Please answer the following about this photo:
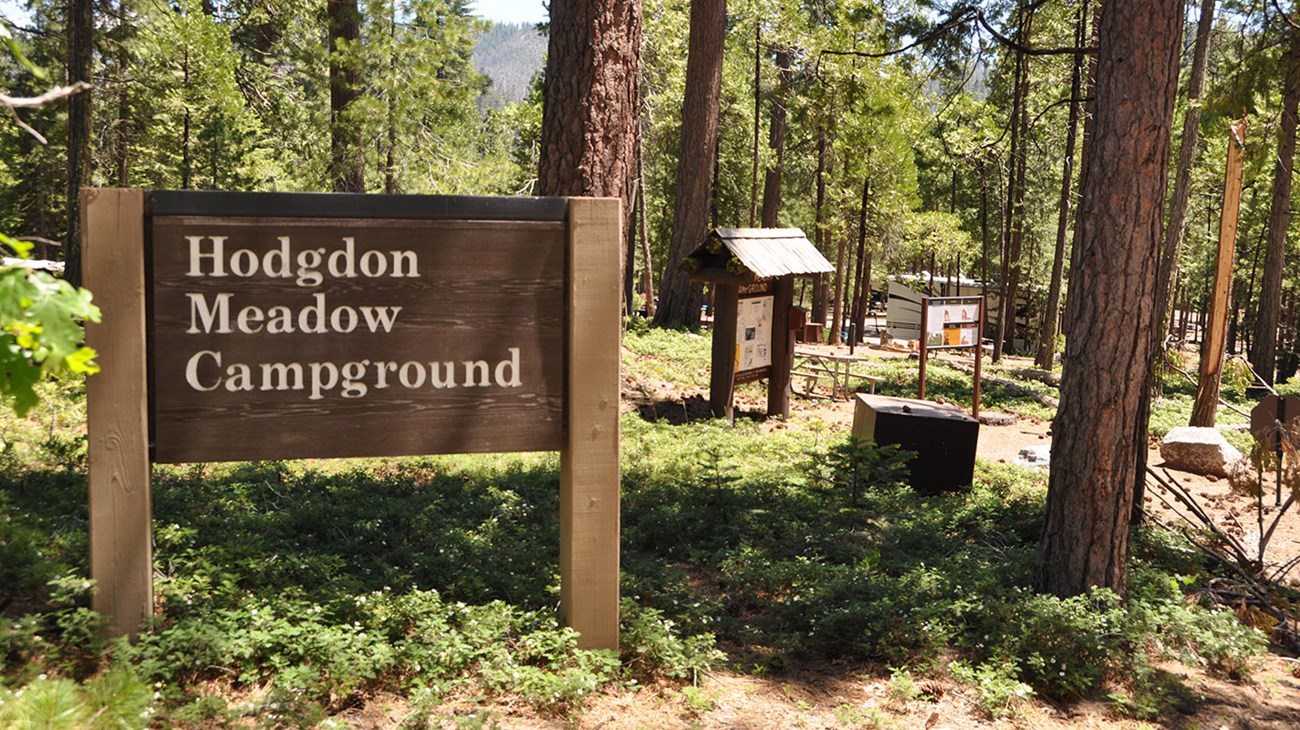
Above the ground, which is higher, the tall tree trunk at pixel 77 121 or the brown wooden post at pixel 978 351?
the tall tree trunk at pixel 77 121

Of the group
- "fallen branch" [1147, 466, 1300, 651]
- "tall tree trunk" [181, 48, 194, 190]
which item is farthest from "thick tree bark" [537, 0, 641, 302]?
"tall tree trunk" [181, 48, 194, 190]

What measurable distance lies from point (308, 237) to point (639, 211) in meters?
27.0

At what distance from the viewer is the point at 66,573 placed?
4148mm

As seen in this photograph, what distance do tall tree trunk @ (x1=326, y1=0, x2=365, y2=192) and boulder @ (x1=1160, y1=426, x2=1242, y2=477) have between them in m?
15.2

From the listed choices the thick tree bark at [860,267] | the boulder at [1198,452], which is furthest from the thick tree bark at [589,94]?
the thick tree bark at [860,267]

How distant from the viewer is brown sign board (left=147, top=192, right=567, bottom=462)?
12.5 feet

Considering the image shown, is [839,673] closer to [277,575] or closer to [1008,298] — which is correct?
[277,575]

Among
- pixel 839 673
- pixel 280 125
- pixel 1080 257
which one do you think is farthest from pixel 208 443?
pixel 280 125

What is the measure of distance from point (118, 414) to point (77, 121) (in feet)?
41.9

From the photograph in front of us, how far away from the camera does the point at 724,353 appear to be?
40.0ft

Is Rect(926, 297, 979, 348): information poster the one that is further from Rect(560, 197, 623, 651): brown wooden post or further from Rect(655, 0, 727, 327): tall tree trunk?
Rect(560, 197, 623, 651): brown wooden post

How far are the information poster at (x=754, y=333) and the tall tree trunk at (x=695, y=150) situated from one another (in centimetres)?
490

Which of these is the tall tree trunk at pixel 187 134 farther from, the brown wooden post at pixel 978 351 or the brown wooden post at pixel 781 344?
the brown wooden post at pixel 978 351

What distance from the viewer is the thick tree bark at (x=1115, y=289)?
584 centimetres
